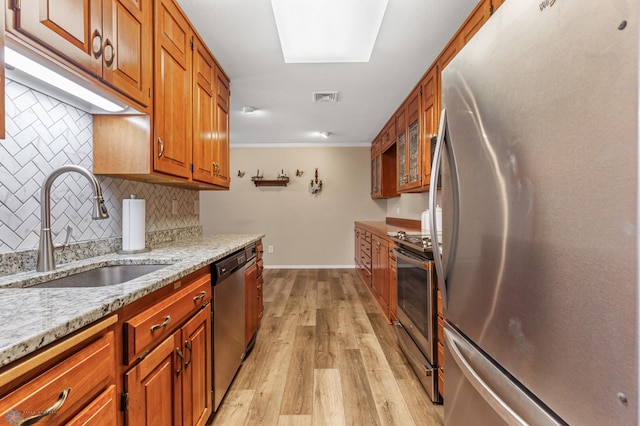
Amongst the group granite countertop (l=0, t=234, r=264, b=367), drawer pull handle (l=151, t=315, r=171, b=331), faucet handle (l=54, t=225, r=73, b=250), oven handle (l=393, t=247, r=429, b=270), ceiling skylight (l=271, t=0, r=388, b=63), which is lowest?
drawer pull handle (l=151, t=315, r=171, b=331)

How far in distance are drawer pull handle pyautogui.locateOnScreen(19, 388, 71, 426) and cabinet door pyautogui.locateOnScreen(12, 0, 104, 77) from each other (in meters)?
0.99

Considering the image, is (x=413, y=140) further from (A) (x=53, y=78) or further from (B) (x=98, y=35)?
(A) (x=53, y=78)

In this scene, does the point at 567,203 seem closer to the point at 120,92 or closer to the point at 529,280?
the point at 529,280

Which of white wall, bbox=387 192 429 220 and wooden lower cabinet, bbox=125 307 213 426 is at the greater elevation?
white wall, bbox=387 192 429 220

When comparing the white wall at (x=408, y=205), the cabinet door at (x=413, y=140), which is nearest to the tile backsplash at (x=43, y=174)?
the cabinet door at (x=413, y=140)

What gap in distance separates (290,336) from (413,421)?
49.3 inches

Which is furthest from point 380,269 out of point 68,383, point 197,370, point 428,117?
point 68,383

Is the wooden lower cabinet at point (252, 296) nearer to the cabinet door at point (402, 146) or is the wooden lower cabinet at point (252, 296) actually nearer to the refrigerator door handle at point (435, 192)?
the refrigerator door handle at point (435, 192)

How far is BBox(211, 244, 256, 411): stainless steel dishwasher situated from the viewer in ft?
5.08

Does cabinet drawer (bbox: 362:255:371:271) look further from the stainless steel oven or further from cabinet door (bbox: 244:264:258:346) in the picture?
cabinet door (bbox: 244:264:258:346)

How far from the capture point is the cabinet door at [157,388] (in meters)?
0.88

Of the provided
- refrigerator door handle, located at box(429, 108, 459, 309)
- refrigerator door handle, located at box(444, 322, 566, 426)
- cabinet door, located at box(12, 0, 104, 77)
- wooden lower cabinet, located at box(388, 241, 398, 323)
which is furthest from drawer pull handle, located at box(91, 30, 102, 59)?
wooden lower cabinet, located at box(388, 241, 398, 323)

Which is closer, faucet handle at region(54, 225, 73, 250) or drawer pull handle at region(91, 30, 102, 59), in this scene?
drawer pull handle at region(91, 30, 102, 59)

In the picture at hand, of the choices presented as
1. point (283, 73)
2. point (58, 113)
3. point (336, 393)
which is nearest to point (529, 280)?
point (336, 393)
